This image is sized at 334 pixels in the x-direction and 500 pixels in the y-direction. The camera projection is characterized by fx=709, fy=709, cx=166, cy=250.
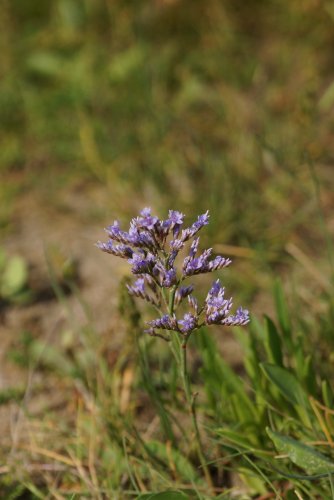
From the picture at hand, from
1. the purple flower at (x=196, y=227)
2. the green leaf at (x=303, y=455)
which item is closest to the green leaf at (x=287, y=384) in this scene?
the green leaf at (x=303, y=455)

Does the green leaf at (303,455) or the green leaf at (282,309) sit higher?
the green leaf at (282,309)

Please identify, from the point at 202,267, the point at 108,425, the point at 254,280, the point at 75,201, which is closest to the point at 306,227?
the point at 254,280

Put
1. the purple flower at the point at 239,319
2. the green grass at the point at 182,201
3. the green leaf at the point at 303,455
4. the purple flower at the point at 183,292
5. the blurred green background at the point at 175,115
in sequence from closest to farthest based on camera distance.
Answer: the purple flower at the point at 239,319 < the purple flower at the point at 183,292 < the green leaf at the point at 303,455 < the green grass at the point at 182,201 < the blurred green background at the point at 175,115

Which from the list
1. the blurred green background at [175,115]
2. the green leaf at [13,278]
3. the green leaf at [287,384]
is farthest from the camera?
the blurred green background at [175,115]

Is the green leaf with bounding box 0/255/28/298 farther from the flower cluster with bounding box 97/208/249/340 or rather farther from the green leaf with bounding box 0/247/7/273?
the flower cluster with bounding box 97/208/249/340

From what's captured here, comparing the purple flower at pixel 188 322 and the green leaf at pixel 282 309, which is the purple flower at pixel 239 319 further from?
the green leaf at pixel 282 309

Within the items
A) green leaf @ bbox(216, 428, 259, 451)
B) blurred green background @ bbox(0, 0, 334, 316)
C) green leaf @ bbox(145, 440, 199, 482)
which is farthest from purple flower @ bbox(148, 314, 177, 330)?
blurred green background @ bbox(0, 0, 334, 316)
